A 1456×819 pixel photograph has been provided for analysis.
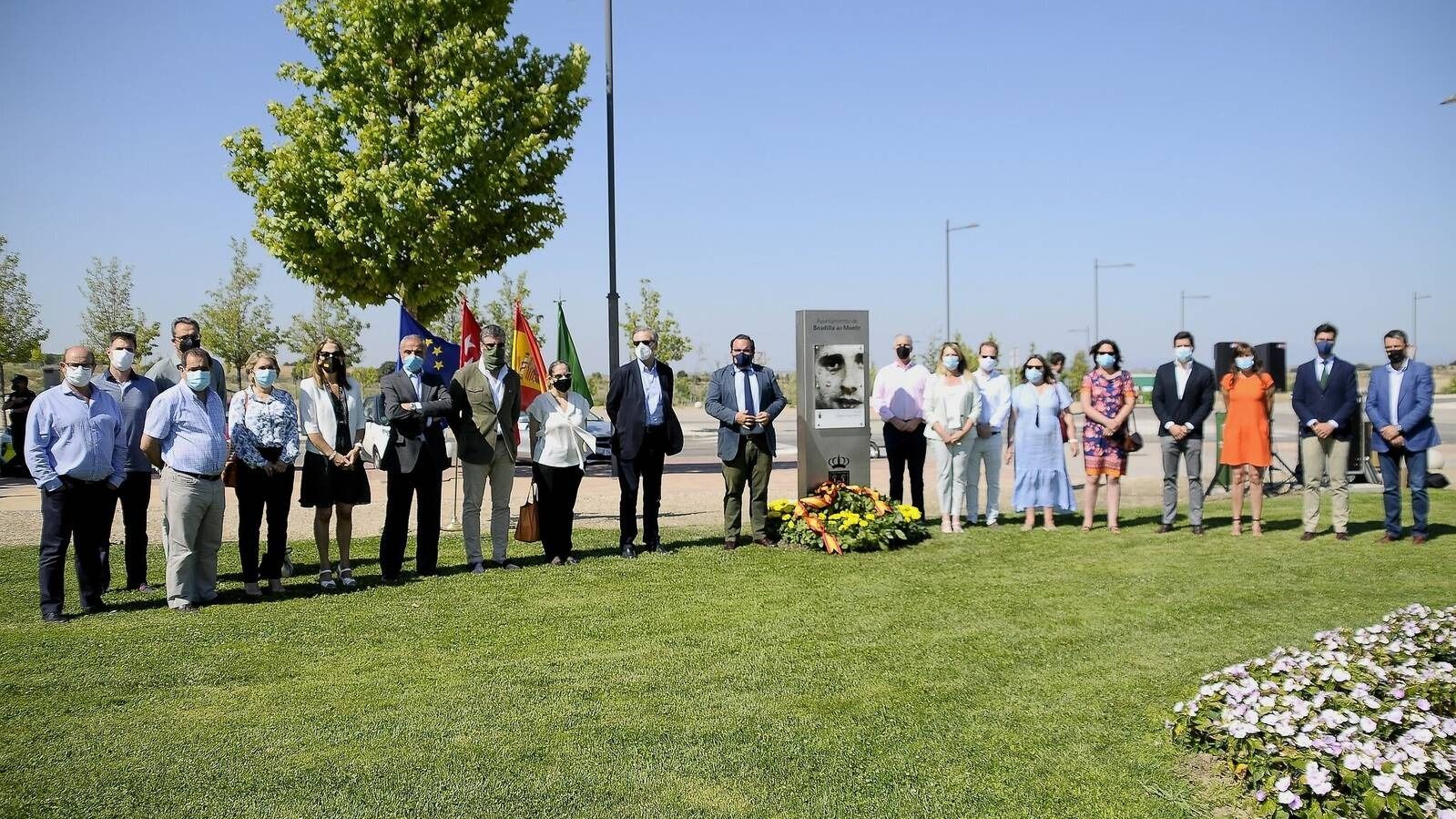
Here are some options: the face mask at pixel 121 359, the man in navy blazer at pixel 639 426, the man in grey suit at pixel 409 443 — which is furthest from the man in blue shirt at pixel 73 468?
the man in navy blazer at pixel 639 426

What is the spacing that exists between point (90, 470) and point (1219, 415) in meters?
12.7

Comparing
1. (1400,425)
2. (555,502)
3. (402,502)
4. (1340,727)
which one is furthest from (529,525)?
(1400,425)

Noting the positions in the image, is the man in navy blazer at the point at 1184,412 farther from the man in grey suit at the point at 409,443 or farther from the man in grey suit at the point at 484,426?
the man in grey suit at the point at 409,443

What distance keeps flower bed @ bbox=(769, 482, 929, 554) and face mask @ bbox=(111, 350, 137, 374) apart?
20.3ft

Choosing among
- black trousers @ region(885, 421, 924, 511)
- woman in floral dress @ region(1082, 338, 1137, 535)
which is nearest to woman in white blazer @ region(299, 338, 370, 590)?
black trousers @ region(885, 421, 924, 511)

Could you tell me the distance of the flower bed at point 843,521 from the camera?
11.1 meters

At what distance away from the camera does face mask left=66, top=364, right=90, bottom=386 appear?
834 cm

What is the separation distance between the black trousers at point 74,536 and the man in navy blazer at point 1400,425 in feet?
38.1

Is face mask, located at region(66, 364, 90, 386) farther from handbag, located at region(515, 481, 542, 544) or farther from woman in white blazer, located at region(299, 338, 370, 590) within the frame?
handbag, located at region(515, 481, 542, 544)

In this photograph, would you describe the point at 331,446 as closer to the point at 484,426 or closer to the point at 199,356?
the point at 199,356

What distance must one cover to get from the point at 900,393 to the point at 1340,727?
813cm

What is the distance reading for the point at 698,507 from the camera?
1541 centimetres

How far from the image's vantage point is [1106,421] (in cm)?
1201

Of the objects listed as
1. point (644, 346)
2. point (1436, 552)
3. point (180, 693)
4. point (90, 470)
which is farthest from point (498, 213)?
point (1436, 552)
